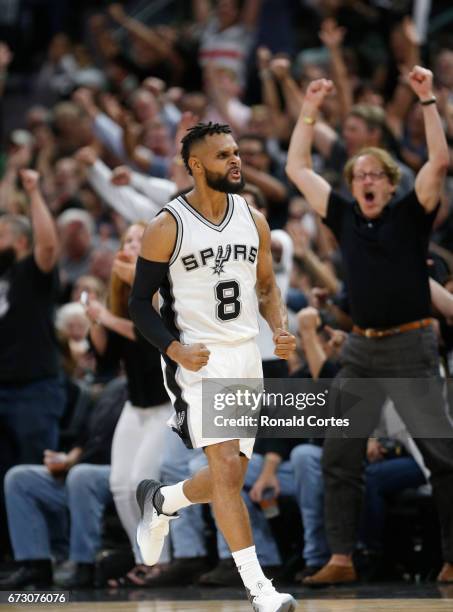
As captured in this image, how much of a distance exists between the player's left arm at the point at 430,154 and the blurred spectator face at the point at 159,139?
4.34 metres

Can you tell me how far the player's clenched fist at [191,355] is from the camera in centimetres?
491

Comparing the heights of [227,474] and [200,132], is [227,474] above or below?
below

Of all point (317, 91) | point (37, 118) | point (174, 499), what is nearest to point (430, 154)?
point (317, 91)

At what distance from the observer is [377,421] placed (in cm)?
602

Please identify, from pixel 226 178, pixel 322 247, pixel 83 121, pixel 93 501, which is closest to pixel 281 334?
pixel 226 178

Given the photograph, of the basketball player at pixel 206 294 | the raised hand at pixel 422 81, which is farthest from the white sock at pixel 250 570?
the raised hand at pixel 422 81

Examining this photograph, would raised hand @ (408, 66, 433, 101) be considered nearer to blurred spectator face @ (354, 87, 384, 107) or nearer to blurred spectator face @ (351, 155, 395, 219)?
blurred spectator face @ (351, 155, 395, 219)

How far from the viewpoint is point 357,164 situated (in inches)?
243

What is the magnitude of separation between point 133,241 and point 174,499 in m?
1.85

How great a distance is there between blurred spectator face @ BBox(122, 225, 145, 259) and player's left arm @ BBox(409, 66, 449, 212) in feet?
5.23

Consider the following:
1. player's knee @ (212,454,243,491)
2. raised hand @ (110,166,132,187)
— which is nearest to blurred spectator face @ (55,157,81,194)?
raised hand @ (110,166,132,187)

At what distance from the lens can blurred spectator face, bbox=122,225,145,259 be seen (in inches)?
262

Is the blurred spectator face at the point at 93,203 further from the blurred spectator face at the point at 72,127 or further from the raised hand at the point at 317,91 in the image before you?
the raised hand at the point at 317,91

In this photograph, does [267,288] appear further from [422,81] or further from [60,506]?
[60,506]
